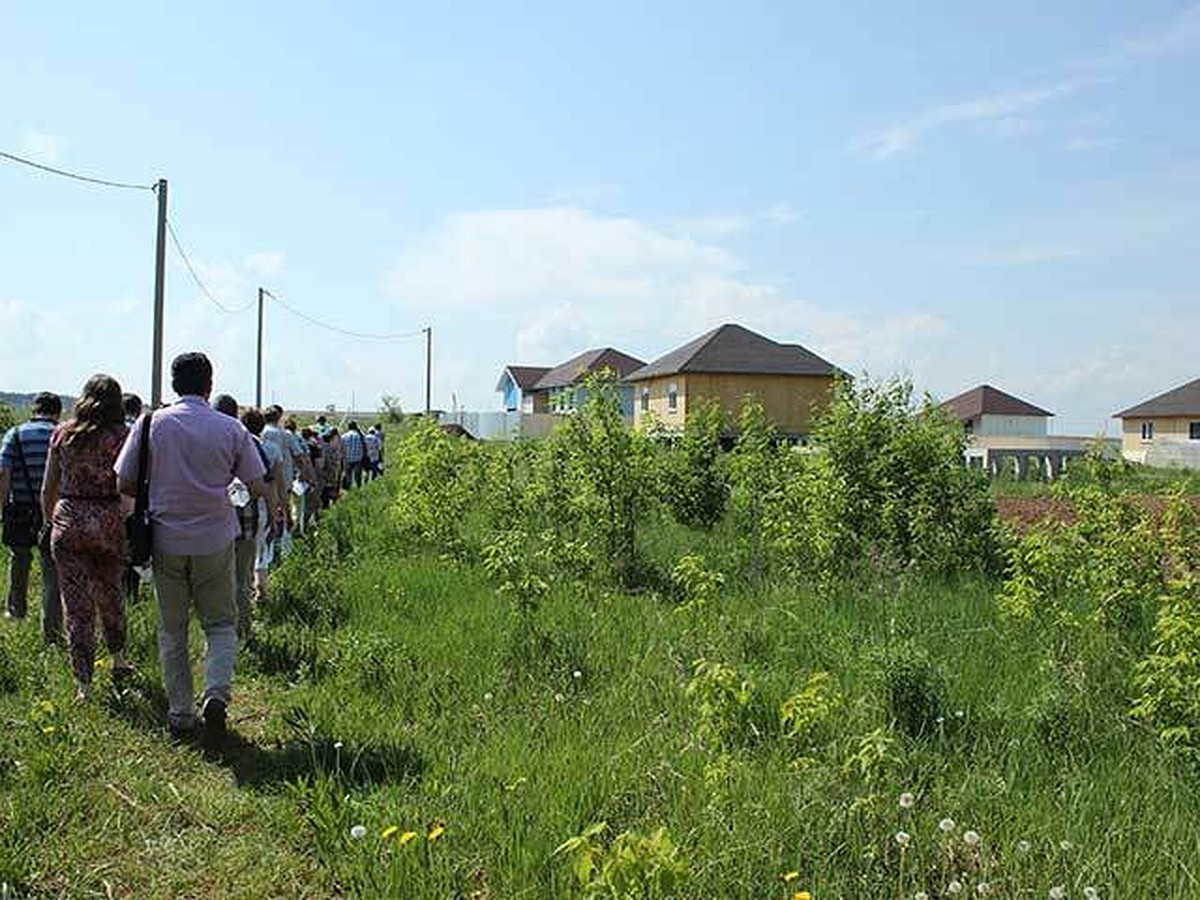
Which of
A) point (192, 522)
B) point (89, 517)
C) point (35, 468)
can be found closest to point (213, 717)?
point (192, 522)

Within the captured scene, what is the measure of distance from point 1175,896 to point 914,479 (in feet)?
20.9

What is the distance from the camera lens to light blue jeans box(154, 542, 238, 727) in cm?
551

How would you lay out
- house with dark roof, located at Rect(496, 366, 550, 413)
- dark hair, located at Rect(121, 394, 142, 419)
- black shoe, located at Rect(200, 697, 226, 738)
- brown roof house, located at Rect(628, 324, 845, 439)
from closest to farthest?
black shoe, located at Rect(200, 697, 226, 738) < dark hair, located at Rect(121, 394, 142, 419) < brown roof house, located at Rect(628, 324, 845, 439) < house with dark roof, located at Rect(496, 366, 550, 413)

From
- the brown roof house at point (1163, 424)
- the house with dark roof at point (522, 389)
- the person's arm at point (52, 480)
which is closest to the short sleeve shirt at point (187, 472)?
the person's arm at point (52, 480)

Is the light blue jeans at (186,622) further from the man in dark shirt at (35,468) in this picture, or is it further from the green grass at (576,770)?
the man in dark shirt at (35,468)

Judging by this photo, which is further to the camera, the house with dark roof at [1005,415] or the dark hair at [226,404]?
the house with dark roof at [1005,415]

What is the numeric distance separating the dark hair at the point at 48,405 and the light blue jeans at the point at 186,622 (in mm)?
2444

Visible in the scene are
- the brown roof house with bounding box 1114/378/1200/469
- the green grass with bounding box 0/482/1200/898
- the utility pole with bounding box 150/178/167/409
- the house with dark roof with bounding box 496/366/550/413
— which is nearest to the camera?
the green grass with bounding box 0/482/1200/898

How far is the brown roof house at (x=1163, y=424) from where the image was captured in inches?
2125

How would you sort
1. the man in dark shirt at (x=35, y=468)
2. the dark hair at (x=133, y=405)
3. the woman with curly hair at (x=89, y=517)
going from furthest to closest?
the dark hair at (x=133, y=405) → the man in dark shirt at (x=35, y=468) → the woman with curly hair at (x=89, y=517)

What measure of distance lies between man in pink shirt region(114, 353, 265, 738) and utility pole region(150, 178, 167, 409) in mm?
10863

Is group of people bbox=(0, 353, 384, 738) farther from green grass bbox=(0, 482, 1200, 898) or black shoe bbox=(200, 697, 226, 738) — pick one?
green grass bbox=(0, 482, 1200, 898)

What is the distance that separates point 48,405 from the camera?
24.2 ft

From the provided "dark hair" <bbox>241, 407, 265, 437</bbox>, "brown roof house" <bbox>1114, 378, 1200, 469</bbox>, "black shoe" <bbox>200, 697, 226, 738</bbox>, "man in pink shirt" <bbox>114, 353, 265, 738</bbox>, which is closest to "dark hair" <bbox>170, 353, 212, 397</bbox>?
"man in pink shirt" <bbox>114, 353, 265, 738</bbox>
